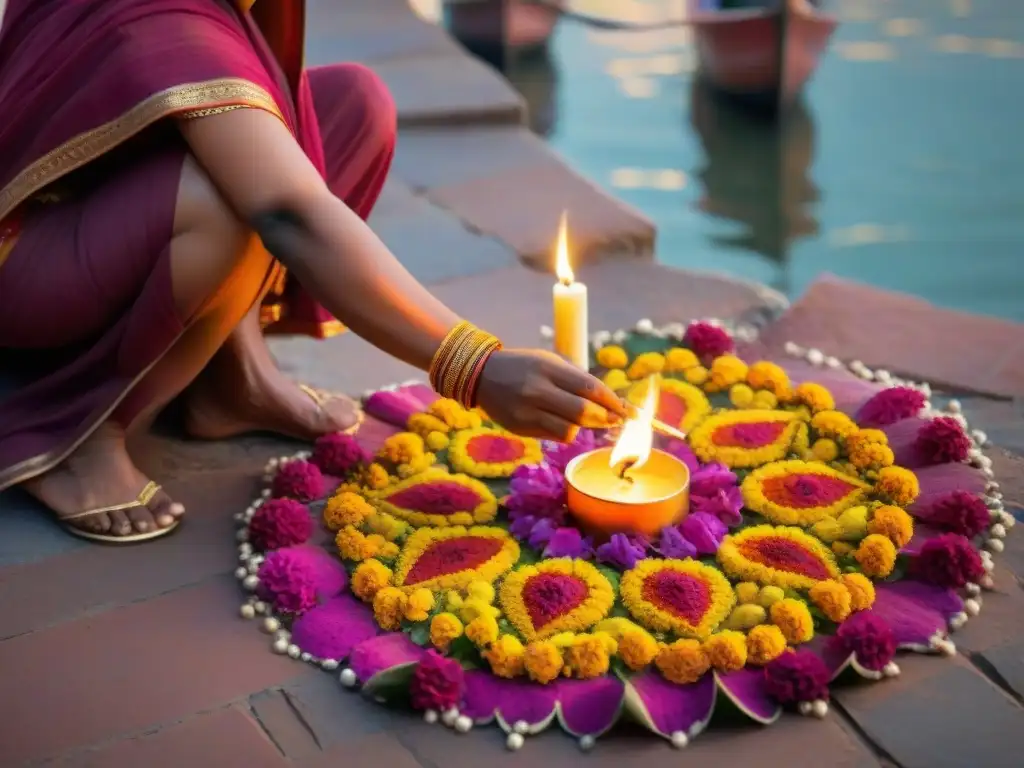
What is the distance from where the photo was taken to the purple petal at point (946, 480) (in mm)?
1915

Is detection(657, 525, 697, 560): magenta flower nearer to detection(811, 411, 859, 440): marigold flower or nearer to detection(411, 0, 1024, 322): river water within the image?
detection(811, 411, 859, 440): marigold flower

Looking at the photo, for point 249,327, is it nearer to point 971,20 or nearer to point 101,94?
point 101,94

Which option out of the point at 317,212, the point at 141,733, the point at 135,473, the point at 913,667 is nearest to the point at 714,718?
the point at 913,667

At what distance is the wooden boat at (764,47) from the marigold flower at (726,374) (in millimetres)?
4290

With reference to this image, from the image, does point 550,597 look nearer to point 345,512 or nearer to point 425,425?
point 345,512

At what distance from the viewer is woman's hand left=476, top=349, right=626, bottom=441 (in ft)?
5.23

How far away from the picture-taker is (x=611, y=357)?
2404 millimetres

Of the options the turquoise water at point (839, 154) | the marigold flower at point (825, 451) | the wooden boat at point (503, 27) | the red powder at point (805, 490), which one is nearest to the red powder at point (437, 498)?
the red powder at point (805, 490)

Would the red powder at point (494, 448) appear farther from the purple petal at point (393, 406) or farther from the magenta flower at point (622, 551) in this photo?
the magenta flower at point (622, 551)

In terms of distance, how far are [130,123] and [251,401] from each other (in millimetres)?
616

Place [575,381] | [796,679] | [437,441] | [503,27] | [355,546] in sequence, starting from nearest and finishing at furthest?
[796,679], [575,381], [355,546], [437,441], [503,27]

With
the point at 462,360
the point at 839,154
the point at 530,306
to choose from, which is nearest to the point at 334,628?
the point at 462,360

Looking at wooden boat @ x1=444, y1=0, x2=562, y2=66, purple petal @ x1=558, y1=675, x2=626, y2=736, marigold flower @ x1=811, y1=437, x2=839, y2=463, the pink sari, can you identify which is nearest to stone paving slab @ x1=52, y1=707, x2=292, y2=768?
purple petal @ x1=558, y1=675, x2=626, y2=736

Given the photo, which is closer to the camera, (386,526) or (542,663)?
(542,663)
